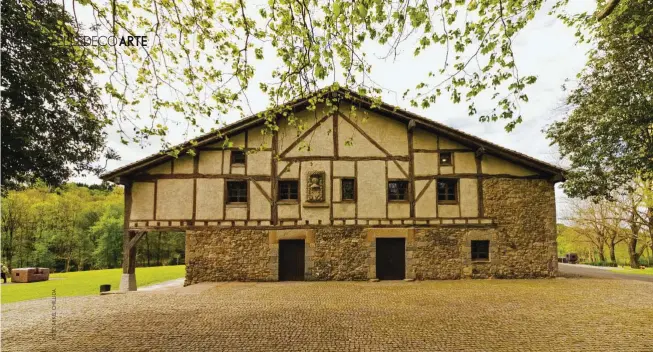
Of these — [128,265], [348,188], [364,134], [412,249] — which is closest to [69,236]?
[128,265]

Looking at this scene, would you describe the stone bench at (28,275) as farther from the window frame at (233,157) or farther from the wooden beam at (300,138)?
the wooden beam at (300,138)

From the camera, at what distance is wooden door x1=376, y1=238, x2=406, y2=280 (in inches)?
512

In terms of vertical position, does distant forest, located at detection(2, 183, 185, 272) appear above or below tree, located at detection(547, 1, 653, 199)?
below

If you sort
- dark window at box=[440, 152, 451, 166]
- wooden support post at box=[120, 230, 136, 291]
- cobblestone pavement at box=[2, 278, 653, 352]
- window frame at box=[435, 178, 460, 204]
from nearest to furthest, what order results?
cobblestone pavement at box=[2, 278, 653, 352] → wooden support post at box=[120, 230, 136, 291] → window frame at box=[435, 178, 460, 204] → dark window at box=[440, 152, 451, 166]

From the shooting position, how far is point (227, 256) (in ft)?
41.5

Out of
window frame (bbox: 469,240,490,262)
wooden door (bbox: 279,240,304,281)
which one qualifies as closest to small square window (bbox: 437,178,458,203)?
window frame (bbox: 469,240,490,262)

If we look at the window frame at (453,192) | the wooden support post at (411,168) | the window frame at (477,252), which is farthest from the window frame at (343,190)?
the window frame at (477,252)

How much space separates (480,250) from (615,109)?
666 centimetres

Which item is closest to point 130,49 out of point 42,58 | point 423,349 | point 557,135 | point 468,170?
point 42,58

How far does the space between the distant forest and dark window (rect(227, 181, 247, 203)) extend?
2878 cm

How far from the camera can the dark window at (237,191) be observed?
517 inches

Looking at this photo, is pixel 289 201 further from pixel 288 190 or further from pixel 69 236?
pixel 69 236

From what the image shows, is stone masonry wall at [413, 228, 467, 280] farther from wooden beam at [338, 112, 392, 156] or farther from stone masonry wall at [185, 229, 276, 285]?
stone masonry wall at [185, 229, 276, 285]

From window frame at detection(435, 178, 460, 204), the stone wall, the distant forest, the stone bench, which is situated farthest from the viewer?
the distant forest
